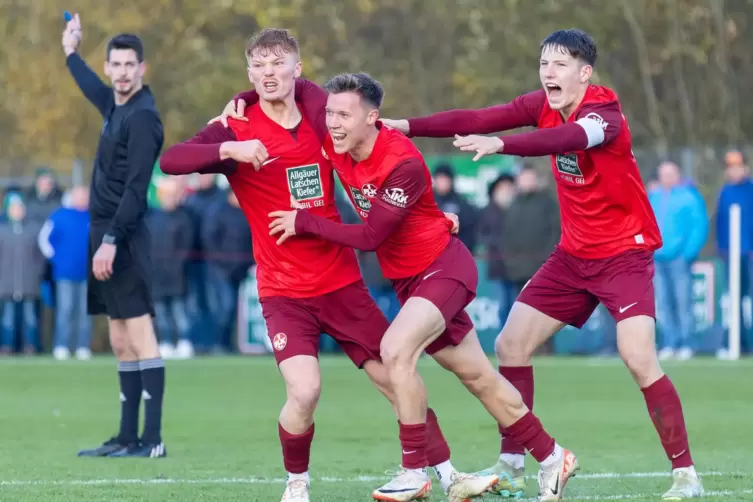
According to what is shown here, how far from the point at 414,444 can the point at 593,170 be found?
1.65 meters

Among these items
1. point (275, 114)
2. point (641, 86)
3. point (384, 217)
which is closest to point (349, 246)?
point (384, 217)

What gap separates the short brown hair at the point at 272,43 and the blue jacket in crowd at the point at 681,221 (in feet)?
34.1

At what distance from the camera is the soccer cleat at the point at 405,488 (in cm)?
729

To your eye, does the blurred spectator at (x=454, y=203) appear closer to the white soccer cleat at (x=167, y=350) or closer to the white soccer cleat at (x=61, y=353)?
the white soccer cleat at (x=167, y=350)

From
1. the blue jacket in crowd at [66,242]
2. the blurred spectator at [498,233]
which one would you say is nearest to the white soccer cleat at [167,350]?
the blue jacket in crowd at [66,242]

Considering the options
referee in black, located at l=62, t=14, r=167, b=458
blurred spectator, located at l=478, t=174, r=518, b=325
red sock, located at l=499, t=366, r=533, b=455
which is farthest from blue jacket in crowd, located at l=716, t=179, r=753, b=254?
Result: red sock, located at l=499, t=366, r=533, b=455

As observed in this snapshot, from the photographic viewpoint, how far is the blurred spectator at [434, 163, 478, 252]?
18328 millimetres

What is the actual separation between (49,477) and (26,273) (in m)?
11.4

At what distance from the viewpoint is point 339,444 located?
9.95 meters

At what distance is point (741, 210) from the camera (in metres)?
17.8

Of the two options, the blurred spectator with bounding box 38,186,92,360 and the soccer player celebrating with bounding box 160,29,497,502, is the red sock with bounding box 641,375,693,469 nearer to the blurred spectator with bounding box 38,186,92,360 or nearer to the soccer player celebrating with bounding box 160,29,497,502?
the soccer player celebrating with bounding box 160,29,497,502

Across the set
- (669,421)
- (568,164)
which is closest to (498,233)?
(568,164)

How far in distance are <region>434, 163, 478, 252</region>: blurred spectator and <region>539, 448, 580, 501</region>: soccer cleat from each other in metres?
10.8

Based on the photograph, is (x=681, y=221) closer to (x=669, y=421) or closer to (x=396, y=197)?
(x=669, y=421)
